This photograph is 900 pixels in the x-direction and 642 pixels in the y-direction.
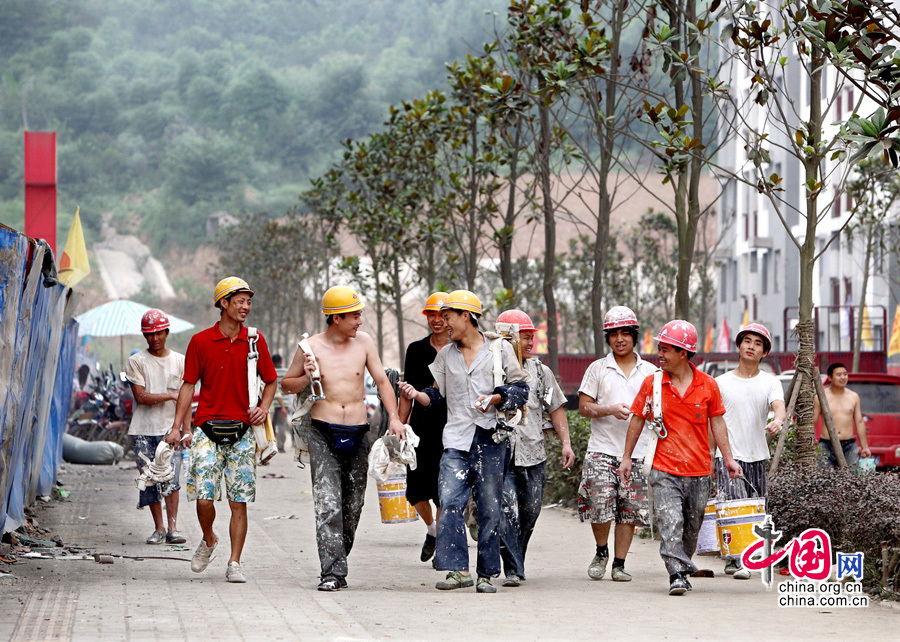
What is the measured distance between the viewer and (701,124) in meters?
13.6

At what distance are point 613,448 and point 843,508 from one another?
1.43 metres

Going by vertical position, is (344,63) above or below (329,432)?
above

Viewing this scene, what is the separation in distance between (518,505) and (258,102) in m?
151

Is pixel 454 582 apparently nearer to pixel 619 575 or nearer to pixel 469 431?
pixel 469 431

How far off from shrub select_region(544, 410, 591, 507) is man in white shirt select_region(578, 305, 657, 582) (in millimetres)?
4656

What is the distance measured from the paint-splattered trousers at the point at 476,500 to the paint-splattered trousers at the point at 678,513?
3.07 ft

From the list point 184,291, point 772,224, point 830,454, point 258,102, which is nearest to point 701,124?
point 830,454

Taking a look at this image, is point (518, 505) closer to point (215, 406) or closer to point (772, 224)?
point (215, 406)

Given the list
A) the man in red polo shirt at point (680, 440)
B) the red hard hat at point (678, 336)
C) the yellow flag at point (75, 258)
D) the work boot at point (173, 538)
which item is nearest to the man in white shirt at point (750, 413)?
the man in red polo shirt at point (680, 440)

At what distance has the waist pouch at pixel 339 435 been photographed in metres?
8.35

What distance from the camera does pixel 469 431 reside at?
8.41m

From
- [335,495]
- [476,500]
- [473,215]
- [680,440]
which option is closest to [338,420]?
[335,495]

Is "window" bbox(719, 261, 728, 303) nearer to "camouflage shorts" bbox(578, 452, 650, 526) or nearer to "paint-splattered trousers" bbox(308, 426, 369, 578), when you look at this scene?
"camouflage shorts" bbox(578, 452, 650, 526)

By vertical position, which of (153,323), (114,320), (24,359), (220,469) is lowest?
(220,469)
